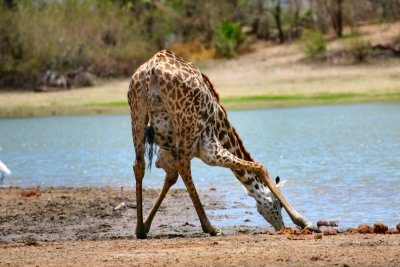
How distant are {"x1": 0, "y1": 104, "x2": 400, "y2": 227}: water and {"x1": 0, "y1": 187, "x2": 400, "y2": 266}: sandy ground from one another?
Result: 1.04m

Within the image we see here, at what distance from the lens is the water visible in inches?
497

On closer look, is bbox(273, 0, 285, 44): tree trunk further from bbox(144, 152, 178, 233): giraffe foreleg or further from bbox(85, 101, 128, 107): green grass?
bbox(144, 152, 178, 233): giraffe foreleg

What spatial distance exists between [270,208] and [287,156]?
767cm

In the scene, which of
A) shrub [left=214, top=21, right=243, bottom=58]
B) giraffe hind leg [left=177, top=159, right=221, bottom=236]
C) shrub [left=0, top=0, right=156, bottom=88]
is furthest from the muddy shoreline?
shrub [left=214, top=21, right=243, bottom=58]

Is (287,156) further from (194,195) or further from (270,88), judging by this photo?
(270,88)

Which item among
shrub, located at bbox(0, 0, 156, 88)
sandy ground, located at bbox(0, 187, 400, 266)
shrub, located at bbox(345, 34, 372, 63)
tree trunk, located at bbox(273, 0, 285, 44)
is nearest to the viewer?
sandy ground, located at bbox(0, 187, 400, 266)

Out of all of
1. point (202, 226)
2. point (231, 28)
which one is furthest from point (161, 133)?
point (231, 28)

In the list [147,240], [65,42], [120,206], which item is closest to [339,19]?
[65,42]

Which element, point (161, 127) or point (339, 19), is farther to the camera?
point (339, 19)

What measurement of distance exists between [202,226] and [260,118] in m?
17.1

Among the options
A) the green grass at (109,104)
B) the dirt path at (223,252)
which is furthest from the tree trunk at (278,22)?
the dirt path at (223,252)

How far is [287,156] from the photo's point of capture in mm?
17969

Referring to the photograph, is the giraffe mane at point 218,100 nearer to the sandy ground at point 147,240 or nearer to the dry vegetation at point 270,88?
the sandy ground at point 147,240

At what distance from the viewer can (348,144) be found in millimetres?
19750
